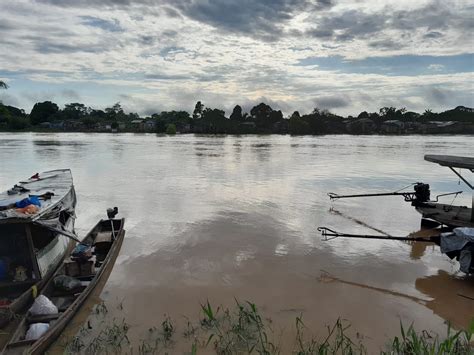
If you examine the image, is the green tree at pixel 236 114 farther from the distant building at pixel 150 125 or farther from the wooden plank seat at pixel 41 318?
the wooden plank seat at pixel 41 318

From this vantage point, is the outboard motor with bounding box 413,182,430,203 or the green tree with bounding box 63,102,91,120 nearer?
the outboard motor with bounding box 413,182,430,203

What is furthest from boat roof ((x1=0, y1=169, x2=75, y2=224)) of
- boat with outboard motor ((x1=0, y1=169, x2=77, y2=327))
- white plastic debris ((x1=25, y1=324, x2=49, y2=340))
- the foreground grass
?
the foreground grass

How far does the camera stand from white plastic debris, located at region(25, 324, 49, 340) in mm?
6020

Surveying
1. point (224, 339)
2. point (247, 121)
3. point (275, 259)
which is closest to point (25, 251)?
point (224, 339)

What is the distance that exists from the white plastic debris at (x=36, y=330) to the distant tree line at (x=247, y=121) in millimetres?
93082

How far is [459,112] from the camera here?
4313 inches

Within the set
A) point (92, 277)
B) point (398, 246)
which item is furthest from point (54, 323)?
point (398, 246)

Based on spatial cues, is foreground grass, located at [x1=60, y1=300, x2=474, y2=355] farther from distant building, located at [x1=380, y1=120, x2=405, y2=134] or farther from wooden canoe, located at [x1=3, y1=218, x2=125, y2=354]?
distant building, located at [x1=380, y1=120, x2=405, y2=134]

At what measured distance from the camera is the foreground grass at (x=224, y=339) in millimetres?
6129

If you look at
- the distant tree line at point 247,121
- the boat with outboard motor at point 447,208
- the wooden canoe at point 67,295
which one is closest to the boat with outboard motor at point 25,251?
the wooden canoe at point 67,295

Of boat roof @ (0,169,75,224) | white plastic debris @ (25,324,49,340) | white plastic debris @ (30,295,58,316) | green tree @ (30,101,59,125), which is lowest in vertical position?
white plastic debris @ (25,324,49,340)

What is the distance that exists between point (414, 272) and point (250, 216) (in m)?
6.73

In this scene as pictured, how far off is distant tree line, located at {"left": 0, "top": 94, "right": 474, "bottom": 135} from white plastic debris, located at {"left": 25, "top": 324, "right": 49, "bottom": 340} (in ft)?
305

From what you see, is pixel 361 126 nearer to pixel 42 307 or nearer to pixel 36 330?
pixel 42 307
